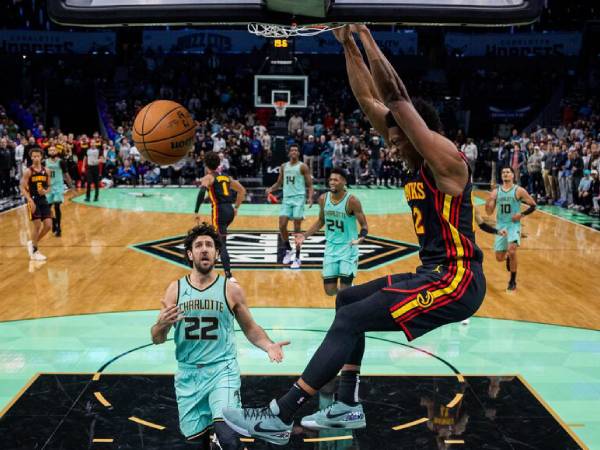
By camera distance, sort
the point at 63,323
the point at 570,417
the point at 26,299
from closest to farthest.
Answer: the point at 570,417 < the point at 63,323 < the point at 26,299

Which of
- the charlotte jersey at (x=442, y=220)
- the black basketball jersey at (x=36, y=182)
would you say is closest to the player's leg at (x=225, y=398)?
the charlotte jersey at (x=442, y=220)

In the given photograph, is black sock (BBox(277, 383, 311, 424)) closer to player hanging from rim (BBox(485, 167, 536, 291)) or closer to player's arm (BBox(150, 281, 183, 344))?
player's arm (BBox(150, 281, 183, 344))

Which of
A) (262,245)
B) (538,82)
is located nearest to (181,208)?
(262,245)

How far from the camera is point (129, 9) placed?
A: 387 centimetres

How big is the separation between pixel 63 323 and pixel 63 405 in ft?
8.06

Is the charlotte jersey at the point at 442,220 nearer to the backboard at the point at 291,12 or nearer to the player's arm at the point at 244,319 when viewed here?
the backboard at the point at 291,12

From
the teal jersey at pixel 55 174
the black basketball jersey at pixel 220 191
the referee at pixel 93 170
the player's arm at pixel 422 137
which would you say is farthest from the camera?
the referee at pixel 93 170

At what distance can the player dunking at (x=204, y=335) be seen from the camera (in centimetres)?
438

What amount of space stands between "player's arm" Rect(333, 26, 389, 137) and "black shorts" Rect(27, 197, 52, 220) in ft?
27.5

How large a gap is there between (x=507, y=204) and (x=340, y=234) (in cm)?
295

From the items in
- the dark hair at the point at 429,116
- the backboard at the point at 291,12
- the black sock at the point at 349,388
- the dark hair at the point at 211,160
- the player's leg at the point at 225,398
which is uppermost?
the backboard at the point at 291,12

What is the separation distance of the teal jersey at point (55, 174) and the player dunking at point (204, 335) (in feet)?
30.5

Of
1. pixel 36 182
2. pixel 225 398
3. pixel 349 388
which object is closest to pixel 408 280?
pixel 349 388

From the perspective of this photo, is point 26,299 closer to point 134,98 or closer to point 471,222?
point 471,222
